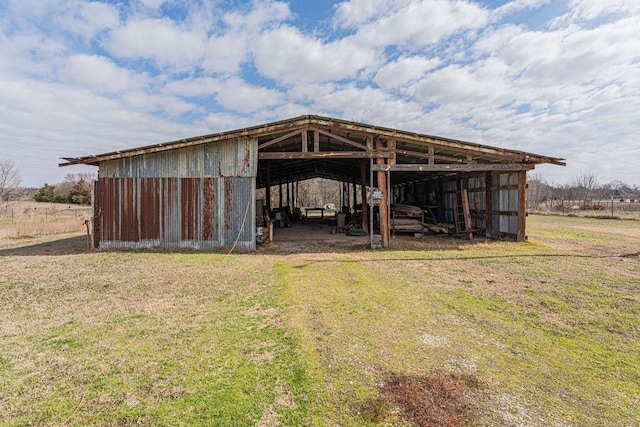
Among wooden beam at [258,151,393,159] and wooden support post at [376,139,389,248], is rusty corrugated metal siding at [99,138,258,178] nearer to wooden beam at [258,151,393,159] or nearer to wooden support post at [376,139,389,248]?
wooden beam at [258,151,393,159]

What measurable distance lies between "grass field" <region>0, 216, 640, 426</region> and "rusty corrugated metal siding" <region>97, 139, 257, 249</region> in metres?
3.65

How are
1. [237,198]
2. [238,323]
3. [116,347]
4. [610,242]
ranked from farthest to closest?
1. [610,242]
2. [237,198]
3. [238,323]
4. [116,347]

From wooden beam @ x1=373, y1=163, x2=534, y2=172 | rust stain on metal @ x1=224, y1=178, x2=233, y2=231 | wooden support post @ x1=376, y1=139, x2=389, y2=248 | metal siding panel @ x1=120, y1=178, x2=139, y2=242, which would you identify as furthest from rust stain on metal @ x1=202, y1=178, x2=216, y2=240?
wooden support post @ x1=376, y1=139, x2=389, y2=248

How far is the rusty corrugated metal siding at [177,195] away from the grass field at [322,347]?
3653mm

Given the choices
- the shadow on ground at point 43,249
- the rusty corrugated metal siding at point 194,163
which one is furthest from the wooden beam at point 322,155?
the shadow on ground at point 43,249

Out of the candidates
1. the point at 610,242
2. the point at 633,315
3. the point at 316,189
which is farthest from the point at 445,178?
the point at 316,189

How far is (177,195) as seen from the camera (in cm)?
1129

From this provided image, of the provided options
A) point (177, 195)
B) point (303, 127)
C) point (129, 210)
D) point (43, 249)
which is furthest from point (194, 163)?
point (43, 249)

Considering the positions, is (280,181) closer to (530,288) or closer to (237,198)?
(237,198)

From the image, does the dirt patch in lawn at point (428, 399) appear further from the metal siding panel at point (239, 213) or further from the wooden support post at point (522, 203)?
the wooden support post at point (522, 203)

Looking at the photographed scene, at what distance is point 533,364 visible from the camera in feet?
11.3

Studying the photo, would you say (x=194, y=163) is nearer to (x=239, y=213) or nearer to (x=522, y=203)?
(x=239, y=213)

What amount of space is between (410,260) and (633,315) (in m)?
4.94

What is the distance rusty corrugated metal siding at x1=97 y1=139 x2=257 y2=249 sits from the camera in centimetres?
1128
